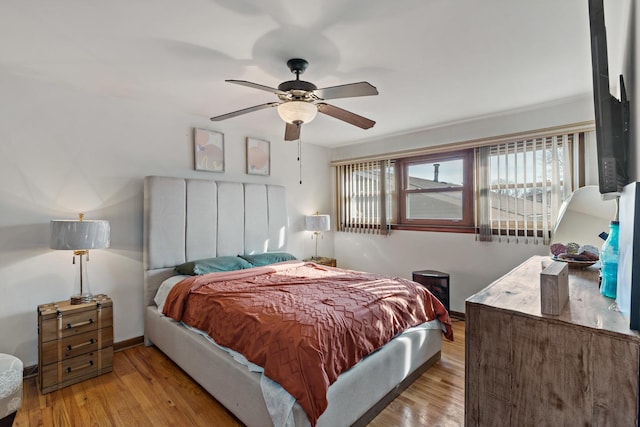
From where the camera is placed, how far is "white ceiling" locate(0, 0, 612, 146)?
1.67 metres

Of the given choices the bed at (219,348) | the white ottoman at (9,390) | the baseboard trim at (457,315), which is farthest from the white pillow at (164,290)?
the baseboard trim at (457,315)

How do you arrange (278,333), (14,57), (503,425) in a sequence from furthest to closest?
(14,57) < (278,333) < (503,425)

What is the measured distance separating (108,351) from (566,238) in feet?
12.6

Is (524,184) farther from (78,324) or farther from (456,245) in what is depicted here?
(78,324)

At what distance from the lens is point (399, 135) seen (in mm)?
4305

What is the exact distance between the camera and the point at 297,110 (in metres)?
2.17

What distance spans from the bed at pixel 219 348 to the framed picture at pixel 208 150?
0.78 feet

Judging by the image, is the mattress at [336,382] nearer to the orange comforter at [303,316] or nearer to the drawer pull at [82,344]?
the orange comforter at [303,316]

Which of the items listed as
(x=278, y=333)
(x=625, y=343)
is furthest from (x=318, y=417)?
(x=625, y=343)

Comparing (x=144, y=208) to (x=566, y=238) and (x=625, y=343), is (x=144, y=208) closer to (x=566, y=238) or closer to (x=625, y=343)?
(x=625, y=343)

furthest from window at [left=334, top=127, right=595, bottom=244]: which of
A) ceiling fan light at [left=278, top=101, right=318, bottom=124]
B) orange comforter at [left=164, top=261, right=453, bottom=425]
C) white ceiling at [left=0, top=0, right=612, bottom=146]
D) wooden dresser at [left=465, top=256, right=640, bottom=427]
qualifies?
wooden dresser at [left=465, top=256, right=640, bottom=427]

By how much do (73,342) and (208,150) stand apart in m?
2.23

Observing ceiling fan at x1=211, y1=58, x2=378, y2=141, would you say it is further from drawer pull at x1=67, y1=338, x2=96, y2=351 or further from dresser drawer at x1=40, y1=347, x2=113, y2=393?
dresser drawer at x1=40, y1=347, x2=113, y2=393

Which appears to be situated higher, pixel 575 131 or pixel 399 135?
pixel 399 135
